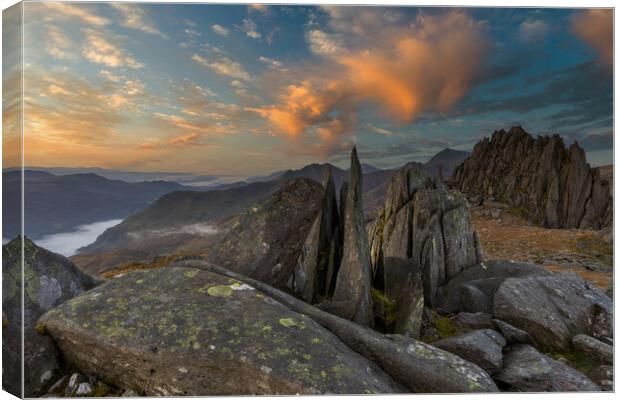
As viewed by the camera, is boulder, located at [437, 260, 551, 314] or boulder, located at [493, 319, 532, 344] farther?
boulder, located at [437, 260, 551, 314]

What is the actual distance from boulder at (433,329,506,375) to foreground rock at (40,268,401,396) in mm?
2459

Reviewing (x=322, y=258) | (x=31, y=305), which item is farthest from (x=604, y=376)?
(x=31, y=305)

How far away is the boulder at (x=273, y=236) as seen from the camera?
10.7 m

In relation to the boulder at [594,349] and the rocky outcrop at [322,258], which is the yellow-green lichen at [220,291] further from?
the boulder at [594,349]

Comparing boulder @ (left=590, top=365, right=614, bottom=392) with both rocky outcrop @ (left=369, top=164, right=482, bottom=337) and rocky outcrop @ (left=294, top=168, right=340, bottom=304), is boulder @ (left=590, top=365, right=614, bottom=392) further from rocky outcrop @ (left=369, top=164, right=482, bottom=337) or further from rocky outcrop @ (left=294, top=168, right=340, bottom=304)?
rocky outcrop @ (left=294, top=168, right=340, bottom=304)

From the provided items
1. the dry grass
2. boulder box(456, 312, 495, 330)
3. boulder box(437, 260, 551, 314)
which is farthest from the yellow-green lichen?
the dry grass

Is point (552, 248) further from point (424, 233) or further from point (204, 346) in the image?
Result: point (204, 346)

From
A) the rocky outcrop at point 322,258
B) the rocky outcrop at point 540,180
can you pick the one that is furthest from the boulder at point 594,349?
the rocky outcrop at point 540,180

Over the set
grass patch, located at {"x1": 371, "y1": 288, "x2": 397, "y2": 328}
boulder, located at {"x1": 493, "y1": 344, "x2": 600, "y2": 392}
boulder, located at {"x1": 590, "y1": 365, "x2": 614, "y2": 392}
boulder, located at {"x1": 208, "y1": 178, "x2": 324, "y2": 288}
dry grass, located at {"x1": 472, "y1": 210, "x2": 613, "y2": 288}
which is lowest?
dry grass, located at {"x1": 472, "y1": 210, "x2": 613, "y2": 288}

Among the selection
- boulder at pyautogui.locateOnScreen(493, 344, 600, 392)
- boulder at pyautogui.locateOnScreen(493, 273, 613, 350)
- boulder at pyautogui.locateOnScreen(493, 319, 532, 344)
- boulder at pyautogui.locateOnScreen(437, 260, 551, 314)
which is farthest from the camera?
boulder at pyautogui.locateOnScreen(437, 260, 551, 314)

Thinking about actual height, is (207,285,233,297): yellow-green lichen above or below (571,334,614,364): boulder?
above

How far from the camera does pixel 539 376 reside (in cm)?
860

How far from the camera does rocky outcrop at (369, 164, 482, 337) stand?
1396cm

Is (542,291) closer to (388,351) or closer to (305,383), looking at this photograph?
(388,351)
